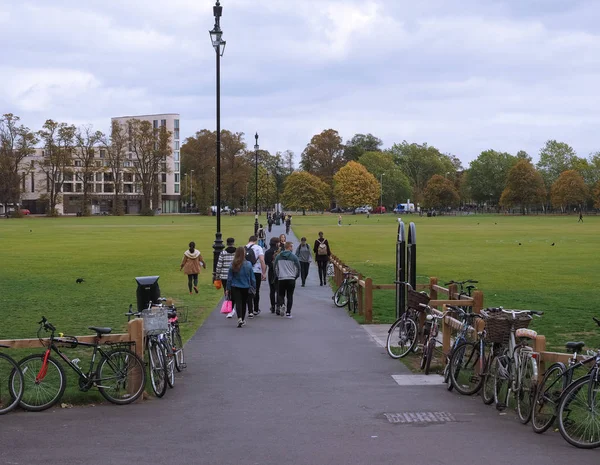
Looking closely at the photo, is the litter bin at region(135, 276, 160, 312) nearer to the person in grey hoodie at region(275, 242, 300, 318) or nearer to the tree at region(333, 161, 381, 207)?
the person in grey hoodie at region(275, 242, 300, 318)

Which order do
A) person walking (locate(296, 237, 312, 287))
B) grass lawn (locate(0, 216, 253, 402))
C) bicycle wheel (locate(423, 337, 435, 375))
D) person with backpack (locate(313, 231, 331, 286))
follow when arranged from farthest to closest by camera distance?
person with backpack (locate(313, 231, 331, 286))
person walking (locate(296, 237, 312, 287))
grass lawn (locate(0, 216, 253, 402))
bicycle wheel (locate(423, 337, 435, 375))

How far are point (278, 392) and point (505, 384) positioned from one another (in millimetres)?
2731

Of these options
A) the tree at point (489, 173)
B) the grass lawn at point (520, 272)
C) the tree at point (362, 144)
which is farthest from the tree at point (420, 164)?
the grass lawn at point (520, 272)

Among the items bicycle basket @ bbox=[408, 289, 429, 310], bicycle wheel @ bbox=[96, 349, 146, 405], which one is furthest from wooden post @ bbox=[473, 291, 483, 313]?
bicycle wheel @ bbox=[96, 349, 146, 405]

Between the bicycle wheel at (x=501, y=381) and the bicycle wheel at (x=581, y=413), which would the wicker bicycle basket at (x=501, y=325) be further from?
the bicycle wheel at (x=581, y=413)

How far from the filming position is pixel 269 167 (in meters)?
182

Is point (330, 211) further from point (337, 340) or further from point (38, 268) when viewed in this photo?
point (337, 340)

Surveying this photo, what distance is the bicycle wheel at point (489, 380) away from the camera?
8.83 m

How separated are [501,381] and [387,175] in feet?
516

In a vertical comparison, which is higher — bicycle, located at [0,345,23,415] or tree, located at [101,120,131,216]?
tree, located at [101,120,131,216]

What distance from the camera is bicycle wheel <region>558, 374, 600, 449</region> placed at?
683 centimetres

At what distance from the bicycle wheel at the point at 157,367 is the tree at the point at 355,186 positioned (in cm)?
14088

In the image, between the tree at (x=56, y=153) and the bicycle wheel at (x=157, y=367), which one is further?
the tree at (x=56, y=153)

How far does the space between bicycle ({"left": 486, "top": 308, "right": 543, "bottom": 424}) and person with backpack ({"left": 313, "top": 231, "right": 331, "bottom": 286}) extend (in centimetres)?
1670
